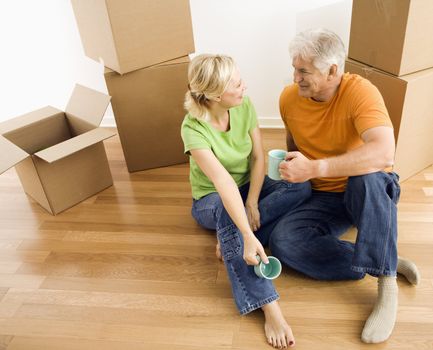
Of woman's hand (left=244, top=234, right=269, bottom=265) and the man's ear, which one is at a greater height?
the man's ear

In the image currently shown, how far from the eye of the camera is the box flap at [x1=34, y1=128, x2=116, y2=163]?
167 centimetres

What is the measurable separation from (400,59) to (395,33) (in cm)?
10

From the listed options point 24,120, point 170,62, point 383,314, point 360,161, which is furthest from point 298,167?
point 24,120

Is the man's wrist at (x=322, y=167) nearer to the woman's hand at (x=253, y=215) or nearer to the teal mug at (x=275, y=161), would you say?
the teal mug at (x=275, y=161)

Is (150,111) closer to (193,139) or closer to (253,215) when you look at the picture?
(193,139)

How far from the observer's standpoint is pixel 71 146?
174 centimetres

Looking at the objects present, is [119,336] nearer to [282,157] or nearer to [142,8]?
[282,157]

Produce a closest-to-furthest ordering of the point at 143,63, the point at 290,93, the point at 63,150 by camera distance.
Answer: the point at 290,93 < the point at 63,150 < the point at 143,63

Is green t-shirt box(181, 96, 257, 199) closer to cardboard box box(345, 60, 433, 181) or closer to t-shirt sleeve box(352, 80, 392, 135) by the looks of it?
t-shirt sleeve box(352, 80, 392, 135)

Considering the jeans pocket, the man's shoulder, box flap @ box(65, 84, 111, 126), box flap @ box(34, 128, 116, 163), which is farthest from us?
box flap @ box(65, 84, 111, 126)

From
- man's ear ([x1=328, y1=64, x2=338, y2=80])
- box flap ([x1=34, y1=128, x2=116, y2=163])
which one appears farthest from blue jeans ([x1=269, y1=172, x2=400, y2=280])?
box flap ([x1=34, y1=128, x2=116, y2=163])

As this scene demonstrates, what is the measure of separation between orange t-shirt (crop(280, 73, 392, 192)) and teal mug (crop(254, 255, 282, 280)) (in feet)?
1.21

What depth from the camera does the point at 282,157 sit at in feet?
4.28

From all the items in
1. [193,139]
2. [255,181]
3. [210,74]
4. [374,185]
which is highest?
[210,74]
